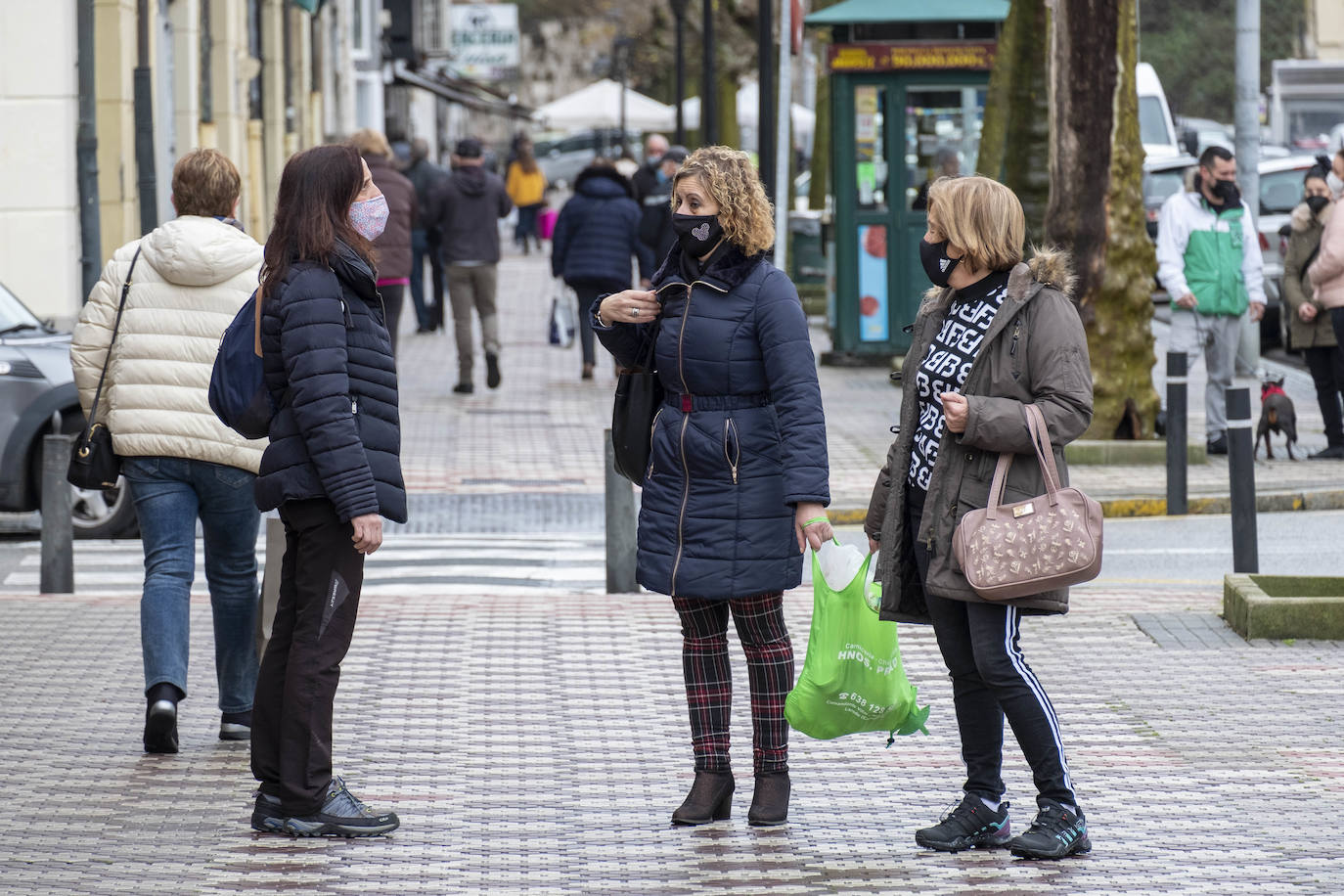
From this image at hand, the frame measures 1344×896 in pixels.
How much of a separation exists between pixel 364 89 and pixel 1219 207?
33.8 meters


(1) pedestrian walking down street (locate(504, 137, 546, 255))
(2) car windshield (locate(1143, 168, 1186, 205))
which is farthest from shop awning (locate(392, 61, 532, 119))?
(2) car windshield (locate(1143, 168, 1186, 205))

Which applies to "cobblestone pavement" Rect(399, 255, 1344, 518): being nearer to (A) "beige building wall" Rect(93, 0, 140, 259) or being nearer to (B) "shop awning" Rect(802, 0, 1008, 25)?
(A) "beige building wall" Rect(93, 0, 140, 259)

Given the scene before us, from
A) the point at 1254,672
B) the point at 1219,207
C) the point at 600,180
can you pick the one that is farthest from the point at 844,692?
the point at 600,180

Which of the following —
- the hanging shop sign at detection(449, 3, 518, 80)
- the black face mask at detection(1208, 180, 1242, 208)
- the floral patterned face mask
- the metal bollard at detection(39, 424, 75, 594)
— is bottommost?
the metal bollard at detection(39, 424, 75, 594)

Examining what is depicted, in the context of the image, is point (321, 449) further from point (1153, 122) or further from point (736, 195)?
point (1153, 122)

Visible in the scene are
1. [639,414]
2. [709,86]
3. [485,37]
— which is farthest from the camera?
[485,37]

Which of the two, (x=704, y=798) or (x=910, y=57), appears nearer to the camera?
(x=704, y=798)

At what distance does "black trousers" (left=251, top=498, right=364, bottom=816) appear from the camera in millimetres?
5621

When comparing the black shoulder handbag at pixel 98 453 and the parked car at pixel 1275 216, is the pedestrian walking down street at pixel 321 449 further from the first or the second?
the parked car at pixel 1275 216

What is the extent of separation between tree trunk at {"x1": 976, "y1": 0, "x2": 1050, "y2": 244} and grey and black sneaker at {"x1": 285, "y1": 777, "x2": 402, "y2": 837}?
35.4 feet

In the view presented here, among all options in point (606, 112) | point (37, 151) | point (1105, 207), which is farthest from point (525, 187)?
point (1105, 207)

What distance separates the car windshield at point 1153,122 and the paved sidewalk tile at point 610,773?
77.3ft

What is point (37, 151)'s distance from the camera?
638 inches

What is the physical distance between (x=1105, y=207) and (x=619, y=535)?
5650mm
